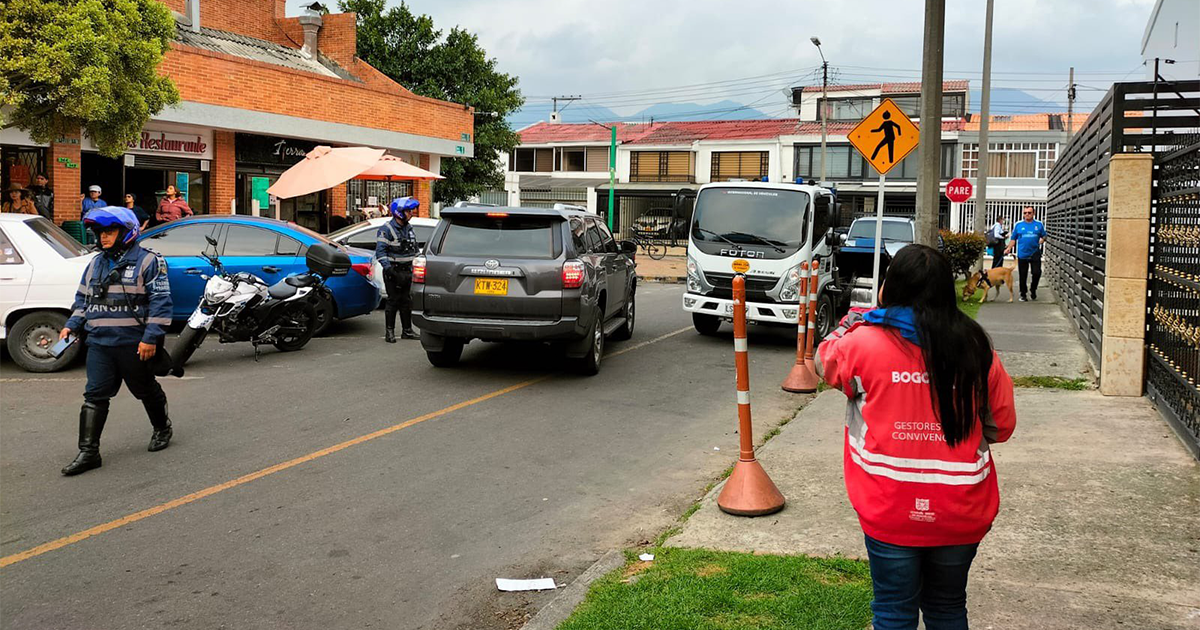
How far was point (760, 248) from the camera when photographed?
13078mm

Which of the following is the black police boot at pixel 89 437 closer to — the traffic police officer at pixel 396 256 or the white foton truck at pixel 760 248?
the traffic police officer at pixel 396 256

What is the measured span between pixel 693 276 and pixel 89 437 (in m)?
8.23

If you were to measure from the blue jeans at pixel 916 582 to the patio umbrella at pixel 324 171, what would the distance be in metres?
15.4

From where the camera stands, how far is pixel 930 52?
42.4ft

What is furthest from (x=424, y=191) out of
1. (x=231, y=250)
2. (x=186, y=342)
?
(x=186, y=342)

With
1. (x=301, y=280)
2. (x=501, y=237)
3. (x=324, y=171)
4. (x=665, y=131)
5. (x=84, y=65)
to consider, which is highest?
(x=665, y=131)

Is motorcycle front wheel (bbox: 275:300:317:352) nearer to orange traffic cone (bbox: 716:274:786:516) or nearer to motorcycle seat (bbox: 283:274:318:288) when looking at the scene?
motorcycle seat (bbox: 283:274:318:288)

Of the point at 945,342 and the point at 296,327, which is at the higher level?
the point at 945,342

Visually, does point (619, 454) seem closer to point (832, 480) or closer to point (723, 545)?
point (832, 480)

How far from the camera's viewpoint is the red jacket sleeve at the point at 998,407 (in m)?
3.25

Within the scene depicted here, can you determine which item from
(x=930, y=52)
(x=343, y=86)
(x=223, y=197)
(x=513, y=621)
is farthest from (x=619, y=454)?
(x=343, y=86)

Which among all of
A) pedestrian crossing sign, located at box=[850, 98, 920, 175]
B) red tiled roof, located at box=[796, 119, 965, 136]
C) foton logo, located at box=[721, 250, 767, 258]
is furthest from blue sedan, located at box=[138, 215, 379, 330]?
red tiled roof, located at box=[796, 119, 965, 136]

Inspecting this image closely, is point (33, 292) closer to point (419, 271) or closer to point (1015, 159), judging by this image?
point (419, 271)

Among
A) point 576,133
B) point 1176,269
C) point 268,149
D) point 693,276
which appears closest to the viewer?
point 1176,269
